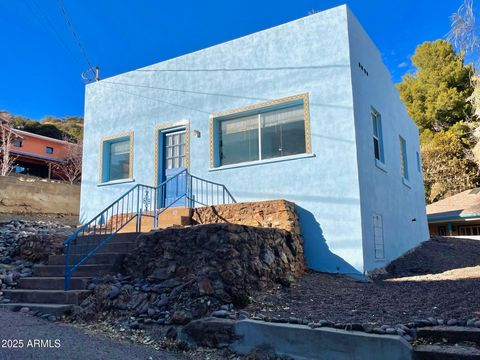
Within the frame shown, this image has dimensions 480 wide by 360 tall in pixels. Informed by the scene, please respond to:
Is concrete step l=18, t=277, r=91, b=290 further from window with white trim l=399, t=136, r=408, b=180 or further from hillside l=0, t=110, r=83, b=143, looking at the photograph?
hillside l=0, t=110, r=83, b=143

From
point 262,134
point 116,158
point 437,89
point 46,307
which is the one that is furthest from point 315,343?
point 437,89

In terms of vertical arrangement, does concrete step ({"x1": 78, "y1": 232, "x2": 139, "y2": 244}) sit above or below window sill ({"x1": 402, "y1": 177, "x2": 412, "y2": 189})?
below

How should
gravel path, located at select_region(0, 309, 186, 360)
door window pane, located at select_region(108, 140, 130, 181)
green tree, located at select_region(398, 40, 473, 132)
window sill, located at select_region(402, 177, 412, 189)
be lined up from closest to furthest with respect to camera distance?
gravel path, located at select_region(0, 309, 186, 360) → door window pane, located at select_region(108, 140, 130, 181) → window sill, located at select_region(402, 177, 412, 189) → green tree, located at select_region(398, 40, 473, 132)

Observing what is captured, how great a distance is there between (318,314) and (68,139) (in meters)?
34.0

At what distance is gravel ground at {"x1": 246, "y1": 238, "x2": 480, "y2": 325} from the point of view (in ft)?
15.8

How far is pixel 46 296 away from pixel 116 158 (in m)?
6.03

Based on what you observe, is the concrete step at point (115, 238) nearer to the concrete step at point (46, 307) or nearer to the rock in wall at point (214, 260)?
the rock in wall at point (214, 260)

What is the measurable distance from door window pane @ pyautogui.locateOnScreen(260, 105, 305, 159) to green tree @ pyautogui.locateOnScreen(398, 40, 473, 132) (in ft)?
65.8

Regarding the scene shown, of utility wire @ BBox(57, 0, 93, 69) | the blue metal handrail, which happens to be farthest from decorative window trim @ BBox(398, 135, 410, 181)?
utility wire @ BBox(57, 0, 93, 69)

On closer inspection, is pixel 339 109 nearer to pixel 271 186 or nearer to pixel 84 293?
pixel 271 186

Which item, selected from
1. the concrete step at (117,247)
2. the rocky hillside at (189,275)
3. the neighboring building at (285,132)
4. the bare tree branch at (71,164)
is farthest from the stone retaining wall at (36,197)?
the bare tree branch at (71,164)

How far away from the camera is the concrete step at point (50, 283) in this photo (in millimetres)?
6457

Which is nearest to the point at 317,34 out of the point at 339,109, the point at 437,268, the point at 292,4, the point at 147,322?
the point at 339,109

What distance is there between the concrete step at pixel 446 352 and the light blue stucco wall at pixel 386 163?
410 centimetres
